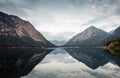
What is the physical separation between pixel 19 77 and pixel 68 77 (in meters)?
10.9

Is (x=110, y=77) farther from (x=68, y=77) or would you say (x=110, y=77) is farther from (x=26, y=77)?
(x=26, y=77)

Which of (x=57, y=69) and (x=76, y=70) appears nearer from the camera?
(x=76, y=70)

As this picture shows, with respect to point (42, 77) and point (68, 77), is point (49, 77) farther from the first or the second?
point (68, 77)

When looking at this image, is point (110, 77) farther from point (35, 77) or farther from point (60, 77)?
point (35, 77)

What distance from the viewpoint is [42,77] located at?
44.9m

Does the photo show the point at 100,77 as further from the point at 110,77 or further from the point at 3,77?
the point at 3,77

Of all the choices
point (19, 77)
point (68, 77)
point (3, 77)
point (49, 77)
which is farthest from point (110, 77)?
point (3, 77)

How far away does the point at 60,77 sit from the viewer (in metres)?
44.8

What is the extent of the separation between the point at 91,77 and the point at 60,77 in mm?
6909

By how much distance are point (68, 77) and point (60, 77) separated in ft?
6.05

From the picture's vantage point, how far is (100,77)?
4553cm

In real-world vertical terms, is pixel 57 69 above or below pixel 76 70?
below

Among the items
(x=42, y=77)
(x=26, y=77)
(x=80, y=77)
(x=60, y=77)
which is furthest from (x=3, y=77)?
(x=80, y=77)

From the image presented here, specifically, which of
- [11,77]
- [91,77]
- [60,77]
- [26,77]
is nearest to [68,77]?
[60,77]
